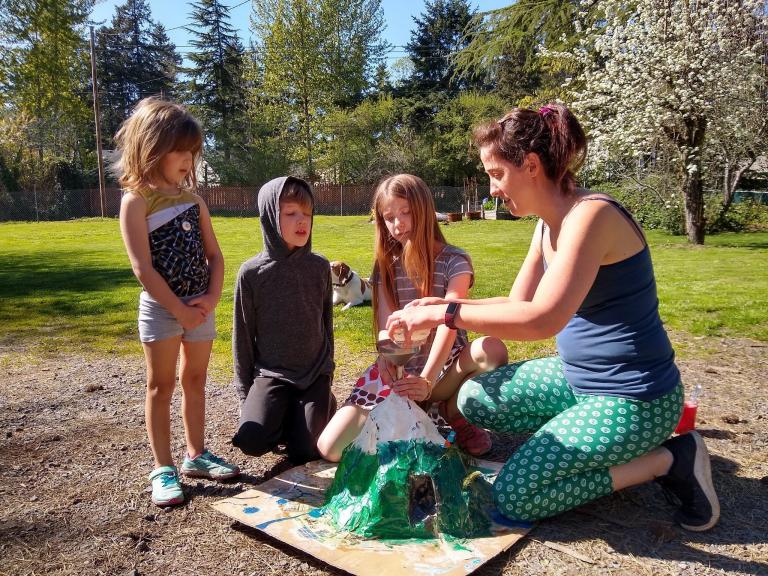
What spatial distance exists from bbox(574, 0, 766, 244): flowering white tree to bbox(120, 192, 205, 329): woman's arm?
13.6 meters

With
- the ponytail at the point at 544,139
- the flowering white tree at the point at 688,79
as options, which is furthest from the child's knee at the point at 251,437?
the flowering white tree at the point at 688,79

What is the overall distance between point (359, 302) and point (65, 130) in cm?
3625

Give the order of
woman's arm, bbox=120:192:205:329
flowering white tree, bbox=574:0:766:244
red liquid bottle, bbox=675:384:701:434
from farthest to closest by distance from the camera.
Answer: flowering white tree, bbox=574:0:766:244
red liquid bottle, bbox=675:384:701:434
woman's arm, bbox=120:192:205:329

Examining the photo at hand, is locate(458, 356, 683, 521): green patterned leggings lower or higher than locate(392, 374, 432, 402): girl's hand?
lower

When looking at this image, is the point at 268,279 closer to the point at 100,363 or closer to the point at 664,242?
the point at 100,363

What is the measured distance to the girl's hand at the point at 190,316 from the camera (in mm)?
2705

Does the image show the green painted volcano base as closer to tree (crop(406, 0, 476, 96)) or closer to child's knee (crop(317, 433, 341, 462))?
child's knee (crop(317, 433, 341, 462))

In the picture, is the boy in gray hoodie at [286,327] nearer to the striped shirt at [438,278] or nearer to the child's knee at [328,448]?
the child's knee at [328,448]

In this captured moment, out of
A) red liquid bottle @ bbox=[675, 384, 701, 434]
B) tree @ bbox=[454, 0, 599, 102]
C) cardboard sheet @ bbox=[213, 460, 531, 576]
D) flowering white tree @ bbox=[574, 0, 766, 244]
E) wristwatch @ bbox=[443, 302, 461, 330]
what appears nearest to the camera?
cardboard sheet @ bbox=[213, 460, 531, 576]

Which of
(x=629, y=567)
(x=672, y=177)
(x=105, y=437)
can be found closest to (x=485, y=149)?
(x=629, y=567)

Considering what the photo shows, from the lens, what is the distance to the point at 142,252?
267 centimetres

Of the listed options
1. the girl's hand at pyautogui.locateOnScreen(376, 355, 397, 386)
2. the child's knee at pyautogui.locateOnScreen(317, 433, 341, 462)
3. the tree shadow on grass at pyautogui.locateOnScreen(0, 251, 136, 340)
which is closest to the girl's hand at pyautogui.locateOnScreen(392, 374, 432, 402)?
the girl's hand at pyautogui.locateOnScreen(376, 355, 397, 386)

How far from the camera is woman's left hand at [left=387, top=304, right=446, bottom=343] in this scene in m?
2.32

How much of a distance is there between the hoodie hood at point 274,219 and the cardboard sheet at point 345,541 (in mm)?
1141
